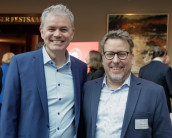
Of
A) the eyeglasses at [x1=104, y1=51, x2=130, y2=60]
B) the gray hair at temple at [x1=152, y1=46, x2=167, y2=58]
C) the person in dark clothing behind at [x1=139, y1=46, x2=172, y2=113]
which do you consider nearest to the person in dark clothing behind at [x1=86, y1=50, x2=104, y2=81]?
the person in dark clothing behind at [x1=139, y1=46, x2=172, y2=113]

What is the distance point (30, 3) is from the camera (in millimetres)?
6672

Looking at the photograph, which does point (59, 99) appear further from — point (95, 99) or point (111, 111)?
point (111, 111)

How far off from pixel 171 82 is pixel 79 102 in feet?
7.68

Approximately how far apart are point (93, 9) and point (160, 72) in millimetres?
3272

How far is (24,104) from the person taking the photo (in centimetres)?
177

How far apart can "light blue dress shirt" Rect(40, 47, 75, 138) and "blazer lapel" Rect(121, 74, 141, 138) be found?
44 centimetres

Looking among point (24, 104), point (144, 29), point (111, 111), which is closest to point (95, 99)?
point (111, 111)

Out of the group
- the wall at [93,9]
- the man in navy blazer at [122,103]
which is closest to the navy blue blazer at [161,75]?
the man in navy blazer at [122,103]

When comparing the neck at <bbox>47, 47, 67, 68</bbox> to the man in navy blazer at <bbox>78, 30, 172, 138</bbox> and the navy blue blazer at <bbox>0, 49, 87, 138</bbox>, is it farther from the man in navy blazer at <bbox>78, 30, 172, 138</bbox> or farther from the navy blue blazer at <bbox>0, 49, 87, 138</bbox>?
the man in navy blazer at <bbox>78, 30, 172, 138</bbox>

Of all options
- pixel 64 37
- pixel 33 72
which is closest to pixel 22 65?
pixel 33 72

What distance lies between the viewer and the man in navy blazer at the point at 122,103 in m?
1.72

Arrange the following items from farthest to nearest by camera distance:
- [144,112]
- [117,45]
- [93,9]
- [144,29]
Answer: [93,9] < [144,29] < [117,45] < [144,112]

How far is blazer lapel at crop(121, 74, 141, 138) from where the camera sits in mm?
1710

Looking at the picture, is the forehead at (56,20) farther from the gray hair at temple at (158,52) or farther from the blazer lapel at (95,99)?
the gray hair at temple at (158,52)
